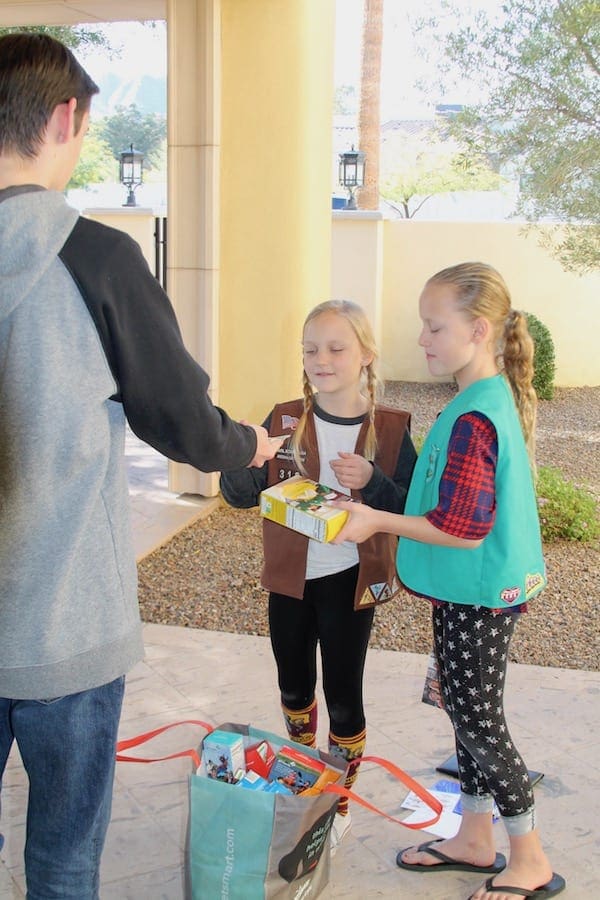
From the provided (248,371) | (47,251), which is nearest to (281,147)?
(248,371)

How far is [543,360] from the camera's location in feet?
39.9

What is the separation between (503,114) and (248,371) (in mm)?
4657

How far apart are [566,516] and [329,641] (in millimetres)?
3872

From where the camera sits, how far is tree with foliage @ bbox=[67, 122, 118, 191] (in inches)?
1624

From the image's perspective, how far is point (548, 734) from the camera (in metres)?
3.70

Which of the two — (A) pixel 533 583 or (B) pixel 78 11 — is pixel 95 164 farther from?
(A) pixel 533 583

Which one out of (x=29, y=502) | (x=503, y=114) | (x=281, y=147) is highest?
(x=503, y=114)

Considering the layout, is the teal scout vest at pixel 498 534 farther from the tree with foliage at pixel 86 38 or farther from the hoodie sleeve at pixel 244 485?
the tree with foliage at pixel 86 38

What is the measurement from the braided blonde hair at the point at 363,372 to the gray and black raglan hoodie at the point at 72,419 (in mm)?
1108

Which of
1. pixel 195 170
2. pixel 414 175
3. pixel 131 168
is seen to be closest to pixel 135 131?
pixel 414 175

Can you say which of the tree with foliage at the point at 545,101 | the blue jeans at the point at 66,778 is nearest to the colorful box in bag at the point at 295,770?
the blue jeans at the point at 66,778

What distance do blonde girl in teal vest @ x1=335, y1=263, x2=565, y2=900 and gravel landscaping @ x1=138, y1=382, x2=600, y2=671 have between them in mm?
1945

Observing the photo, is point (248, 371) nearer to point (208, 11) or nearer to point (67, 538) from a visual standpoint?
Answer: point (208, 11)

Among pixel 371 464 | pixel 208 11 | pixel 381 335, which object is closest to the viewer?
pixel 371 464
